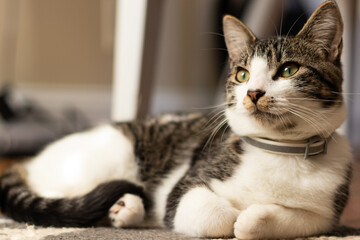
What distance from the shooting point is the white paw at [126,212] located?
1177 millimetres

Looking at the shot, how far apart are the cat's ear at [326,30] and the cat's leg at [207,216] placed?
1.70 feet

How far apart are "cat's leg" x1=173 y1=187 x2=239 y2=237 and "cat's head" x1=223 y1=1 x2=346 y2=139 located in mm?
229

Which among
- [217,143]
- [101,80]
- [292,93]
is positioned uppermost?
[292,93]

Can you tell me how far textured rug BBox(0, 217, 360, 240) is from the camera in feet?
3.34

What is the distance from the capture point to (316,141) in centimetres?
106

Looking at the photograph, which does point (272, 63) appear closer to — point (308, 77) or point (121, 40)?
point (308, 77)

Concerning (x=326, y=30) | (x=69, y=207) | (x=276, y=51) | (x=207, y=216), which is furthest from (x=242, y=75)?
(x=69, y=207)

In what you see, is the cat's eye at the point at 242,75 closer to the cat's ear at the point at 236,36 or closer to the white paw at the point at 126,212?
the cat's ear at the point at 236,36

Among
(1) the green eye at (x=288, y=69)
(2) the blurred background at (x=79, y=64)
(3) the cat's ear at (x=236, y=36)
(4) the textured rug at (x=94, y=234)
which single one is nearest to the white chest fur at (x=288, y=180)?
(4) the textured rug at (x=94, y=234)

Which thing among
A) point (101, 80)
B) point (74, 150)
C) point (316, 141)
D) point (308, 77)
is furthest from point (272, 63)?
point (101, 80)

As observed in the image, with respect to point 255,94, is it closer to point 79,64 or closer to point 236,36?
point 236,36

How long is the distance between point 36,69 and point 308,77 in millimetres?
3276

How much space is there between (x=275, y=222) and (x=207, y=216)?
0.18m

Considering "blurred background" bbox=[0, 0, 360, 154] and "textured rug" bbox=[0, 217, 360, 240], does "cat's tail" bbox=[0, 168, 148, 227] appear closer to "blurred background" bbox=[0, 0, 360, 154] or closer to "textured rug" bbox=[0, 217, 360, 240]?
"textured rug" bbox=[0, 217, 360, 240]
